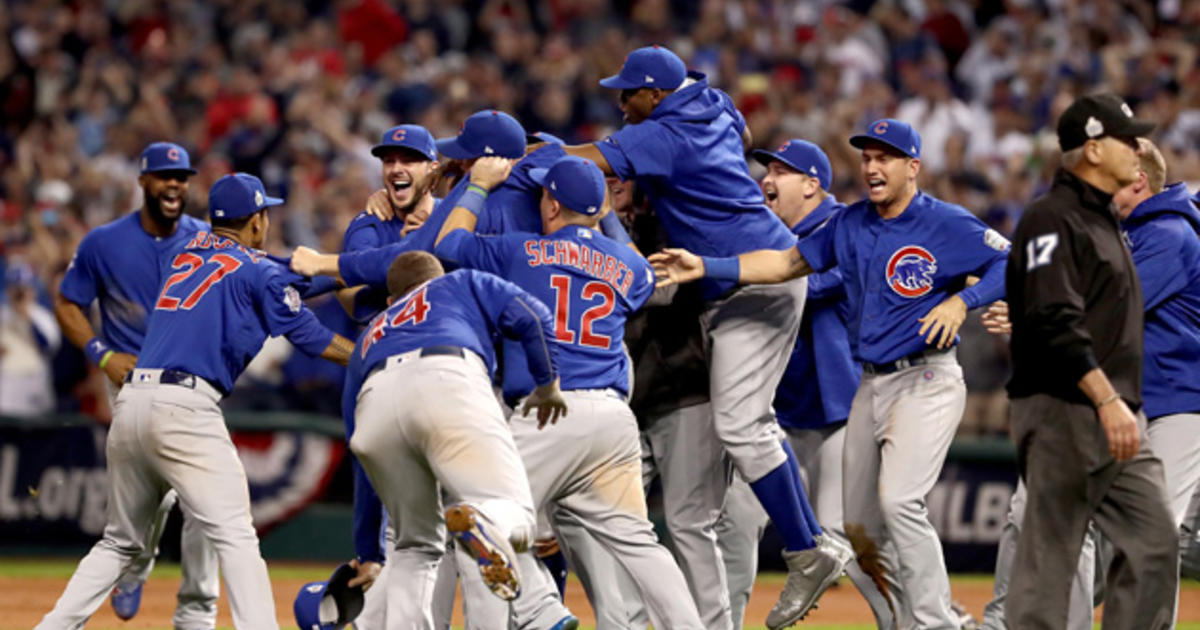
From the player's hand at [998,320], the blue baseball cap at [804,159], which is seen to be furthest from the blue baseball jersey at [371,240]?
the player's hand at [998,320]

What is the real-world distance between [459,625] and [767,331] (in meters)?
3.08

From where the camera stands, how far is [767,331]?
27.7 feet

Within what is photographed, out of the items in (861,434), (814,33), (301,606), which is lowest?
(301,606)

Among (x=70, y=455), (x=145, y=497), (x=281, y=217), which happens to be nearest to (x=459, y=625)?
(x=145, y=497)

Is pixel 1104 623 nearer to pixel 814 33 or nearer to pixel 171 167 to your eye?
pixel 171 167

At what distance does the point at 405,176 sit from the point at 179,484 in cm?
196

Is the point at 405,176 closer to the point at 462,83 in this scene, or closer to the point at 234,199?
the point at 234,199

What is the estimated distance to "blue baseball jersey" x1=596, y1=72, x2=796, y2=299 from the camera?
26.7 feet

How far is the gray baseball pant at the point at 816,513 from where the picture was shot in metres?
8.66

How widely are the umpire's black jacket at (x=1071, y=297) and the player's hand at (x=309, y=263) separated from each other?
10.7 ft

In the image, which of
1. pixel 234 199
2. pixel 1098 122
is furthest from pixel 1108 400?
pixel 234 199

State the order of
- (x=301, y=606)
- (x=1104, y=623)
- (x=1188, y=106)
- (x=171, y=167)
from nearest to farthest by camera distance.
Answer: (x=1104, y=623) → (x=301, y=606) → (x=171, y=167) → (x=1188, y=106)

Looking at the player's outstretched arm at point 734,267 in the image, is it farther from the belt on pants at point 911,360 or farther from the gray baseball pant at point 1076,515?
the gray baseball pant at point 1076,515

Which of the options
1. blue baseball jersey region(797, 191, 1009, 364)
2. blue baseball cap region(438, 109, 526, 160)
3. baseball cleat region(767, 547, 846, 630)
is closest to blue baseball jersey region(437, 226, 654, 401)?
blue baseball cap region(438, 109, 526, 160)
